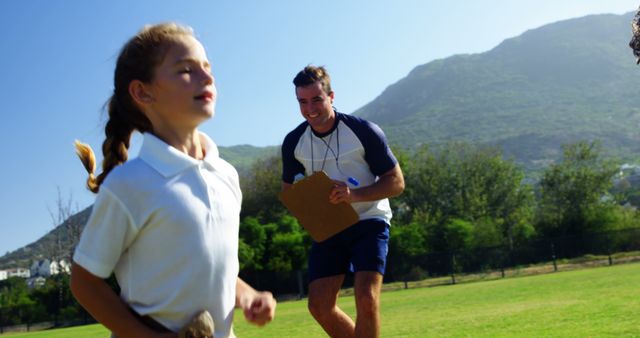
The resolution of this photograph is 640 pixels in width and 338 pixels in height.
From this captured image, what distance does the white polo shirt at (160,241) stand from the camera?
91.7 inches

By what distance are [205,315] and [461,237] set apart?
45.0 metres

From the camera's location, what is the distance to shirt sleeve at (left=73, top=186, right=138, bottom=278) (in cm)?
232

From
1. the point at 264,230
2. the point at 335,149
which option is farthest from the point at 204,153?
the point at 264,230

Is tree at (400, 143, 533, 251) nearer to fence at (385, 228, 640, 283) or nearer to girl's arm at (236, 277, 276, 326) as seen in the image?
fence at (385, 228, 640, 283)

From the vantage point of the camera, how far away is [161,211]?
2.34m

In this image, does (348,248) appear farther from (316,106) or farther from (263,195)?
(263,195)

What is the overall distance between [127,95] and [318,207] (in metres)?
2.67

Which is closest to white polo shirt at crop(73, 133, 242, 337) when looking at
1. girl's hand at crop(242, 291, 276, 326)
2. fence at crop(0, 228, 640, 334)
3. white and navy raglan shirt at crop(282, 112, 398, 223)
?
girl's hand at crop(242, 291, 276, 326)

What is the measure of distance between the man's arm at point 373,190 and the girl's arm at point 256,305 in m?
2.42

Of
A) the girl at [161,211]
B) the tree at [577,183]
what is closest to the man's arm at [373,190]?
the girl at [161,211]

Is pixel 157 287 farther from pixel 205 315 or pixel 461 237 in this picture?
pixel 461 237

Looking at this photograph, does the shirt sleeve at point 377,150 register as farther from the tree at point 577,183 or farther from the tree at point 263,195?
the tree at point 263,195

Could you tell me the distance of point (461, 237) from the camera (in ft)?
152

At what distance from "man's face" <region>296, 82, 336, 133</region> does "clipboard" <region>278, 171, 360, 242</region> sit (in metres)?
0.73
